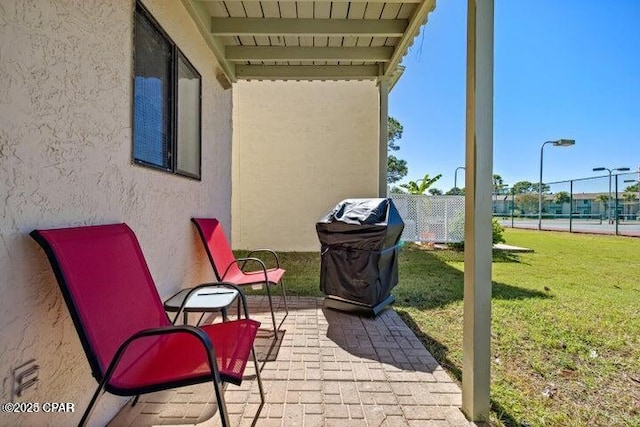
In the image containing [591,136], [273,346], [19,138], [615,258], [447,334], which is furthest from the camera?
[591,136]

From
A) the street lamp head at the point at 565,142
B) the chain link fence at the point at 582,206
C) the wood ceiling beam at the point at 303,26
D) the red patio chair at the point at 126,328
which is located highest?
the street lamp head at the point at 565,142

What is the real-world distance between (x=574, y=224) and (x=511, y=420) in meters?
19.6

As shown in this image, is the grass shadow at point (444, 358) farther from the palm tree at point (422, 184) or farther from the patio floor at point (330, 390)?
the palm tree at point (422, 184)

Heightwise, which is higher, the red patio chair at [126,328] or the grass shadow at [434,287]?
the red patio chair at [126,328]

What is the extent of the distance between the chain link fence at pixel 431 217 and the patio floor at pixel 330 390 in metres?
6.29

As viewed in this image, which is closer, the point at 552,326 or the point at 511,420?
the point at 511,420

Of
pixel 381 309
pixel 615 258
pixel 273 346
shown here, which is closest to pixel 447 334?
pixel 381 309

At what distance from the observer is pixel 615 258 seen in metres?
8.06

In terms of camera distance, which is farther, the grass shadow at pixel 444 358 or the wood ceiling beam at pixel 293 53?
the wood ceiling beam at pixel 293 53

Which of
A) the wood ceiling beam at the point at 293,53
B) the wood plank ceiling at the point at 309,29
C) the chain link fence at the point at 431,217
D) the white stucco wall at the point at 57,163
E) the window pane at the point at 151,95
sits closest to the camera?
the white stucco wall at the point at 57,163

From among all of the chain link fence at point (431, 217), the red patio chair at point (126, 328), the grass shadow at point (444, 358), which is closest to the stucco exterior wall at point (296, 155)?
the chain link fence at point (431, 217)

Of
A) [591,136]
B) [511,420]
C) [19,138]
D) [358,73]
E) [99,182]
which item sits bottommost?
[511,420]

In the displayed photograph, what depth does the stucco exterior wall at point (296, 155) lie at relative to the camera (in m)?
8.39

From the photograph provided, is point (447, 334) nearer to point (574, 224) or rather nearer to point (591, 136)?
point (574, 224)
